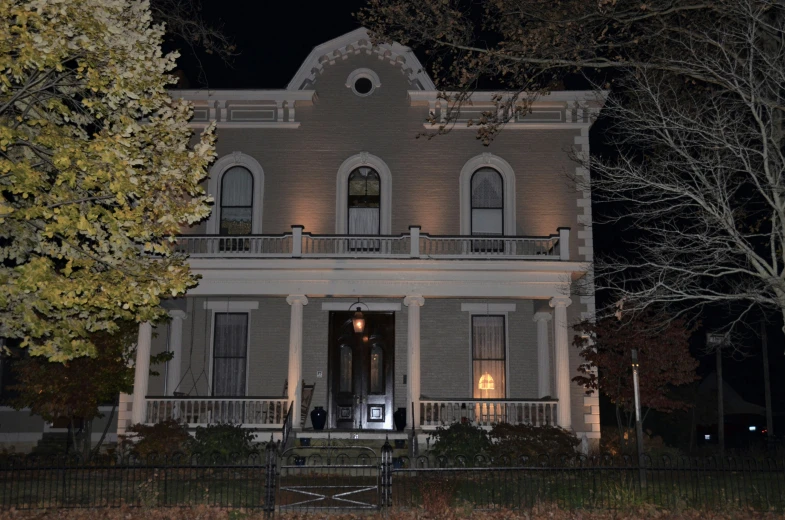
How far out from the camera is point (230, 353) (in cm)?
1998

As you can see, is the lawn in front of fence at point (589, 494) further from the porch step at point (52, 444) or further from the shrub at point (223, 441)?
the porch step at point (52, 444)

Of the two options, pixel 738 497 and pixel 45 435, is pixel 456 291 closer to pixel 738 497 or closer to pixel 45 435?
pixel 738 497

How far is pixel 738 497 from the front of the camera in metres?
12.6

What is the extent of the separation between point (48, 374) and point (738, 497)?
1441 cm

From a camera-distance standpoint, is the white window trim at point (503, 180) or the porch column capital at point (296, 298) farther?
the white window trim at point (503, 180)

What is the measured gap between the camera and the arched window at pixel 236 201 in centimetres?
2052

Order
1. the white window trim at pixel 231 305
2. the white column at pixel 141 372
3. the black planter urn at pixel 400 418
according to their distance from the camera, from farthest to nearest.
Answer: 1. the white window trim at pixel 231 305
2. the black planter urn at pixel 400 418
3. the white column at pixel 141 372

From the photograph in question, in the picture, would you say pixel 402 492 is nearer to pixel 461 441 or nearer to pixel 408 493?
pixel 408 493

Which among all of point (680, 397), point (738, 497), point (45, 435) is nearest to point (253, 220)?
point (45, 435)

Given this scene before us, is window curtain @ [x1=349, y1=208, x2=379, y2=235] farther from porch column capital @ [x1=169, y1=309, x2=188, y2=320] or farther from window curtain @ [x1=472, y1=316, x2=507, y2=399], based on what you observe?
porch column capital @ [x1=169, y1=309, x2=188, y2=320]

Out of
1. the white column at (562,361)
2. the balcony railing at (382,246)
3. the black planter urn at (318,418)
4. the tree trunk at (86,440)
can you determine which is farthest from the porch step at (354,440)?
the tree trunk at (86,440)

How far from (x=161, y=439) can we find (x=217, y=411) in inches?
62.7

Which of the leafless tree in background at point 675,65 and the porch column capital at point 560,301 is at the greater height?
the leafless tree in background at point 675,65

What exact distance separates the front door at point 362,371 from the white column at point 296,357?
1662mm
